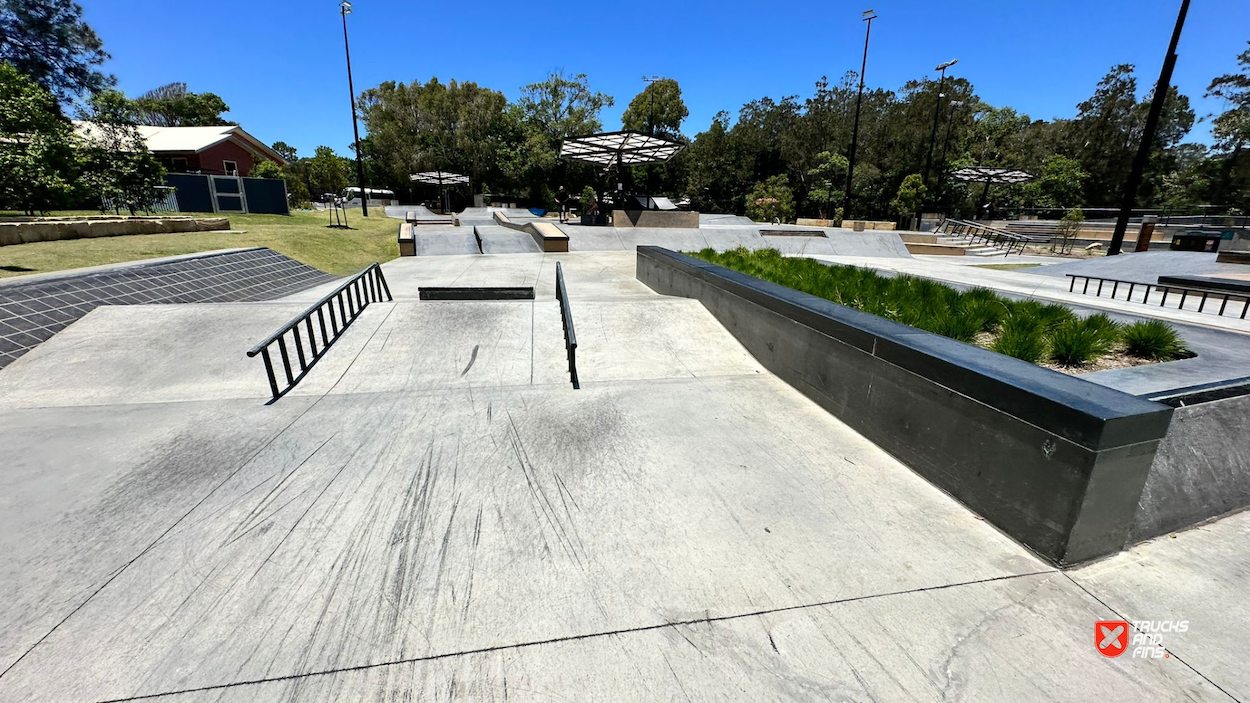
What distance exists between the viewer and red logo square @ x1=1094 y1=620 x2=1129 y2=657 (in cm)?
219

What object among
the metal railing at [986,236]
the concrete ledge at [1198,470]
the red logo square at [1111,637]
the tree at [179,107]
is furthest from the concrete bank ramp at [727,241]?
the tree at [179,107]

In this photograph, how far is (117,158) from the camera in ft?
61.8

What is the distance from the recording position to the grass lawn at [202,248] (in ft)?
34.2

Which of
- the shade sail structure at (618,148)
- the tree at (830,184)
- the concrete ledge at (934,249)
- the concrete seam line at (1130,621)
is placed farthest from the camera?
the tree at (830,184)

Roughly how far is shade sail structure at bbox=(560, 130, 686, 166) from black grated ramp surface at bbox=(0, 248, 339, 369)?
1322cm

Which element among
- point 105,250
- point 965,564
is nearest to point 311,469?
point 965,564

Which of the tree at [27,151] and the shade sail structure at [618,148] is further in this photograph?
the shade sail structure at [618,148]

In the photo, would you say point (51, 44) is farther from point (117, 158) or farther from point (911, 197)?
point (911, 197)

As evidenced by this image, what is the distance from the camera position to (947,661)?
2.15 metres

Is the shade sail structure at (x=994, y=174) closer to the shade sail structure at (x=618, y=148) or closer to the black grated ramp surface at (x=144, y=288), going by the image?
the shade sail structure at (x=618, y=148)

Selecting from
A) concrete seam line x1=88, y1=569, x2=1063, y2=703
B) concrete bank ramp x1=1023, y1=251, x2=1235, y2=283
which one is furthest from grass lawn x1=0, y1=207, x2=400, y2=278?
concrete bank ramp x1=1023, y1=251, x2=1235, y2=283

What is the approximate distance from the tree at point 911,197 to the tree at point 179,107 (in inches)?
3644

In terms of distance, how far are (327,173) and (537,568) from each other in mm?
47338

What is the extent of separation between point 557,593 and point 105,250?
51.8ft
